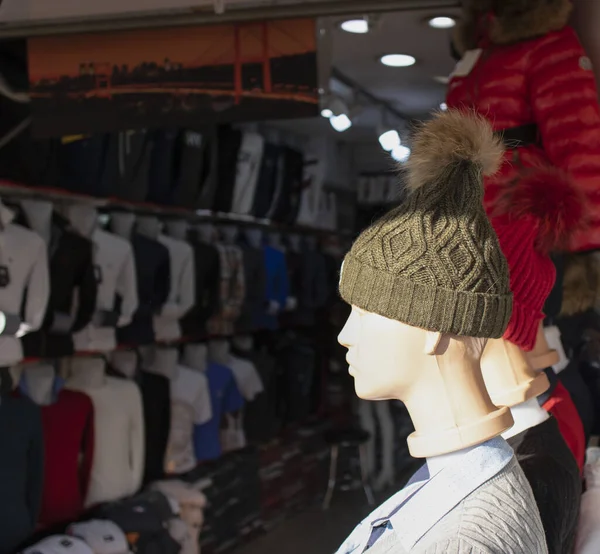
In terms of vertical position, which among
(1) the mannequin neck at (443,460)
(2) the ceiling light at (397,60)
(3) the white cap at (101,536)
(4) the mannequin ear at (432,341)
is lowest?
(3) the white cap at (101,536)

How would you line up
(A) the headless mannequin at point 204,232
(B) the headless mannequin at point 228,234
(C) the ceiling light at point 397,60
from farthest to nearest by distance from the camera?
1. (B) the headless mannequin at point 228,234
2. (A) the headless mannequin at point 204,232
3. (C) the ceiling light at point 397,60

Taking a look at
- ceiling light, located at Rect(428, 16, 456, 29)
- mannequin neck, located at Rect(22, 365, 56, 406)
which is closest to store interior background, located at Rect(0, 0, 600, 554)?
ceiling light, located at Rect(428, 16, 456, 29)

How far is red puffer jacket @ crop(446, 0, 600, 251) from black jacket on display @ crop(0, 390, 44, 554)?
2067 mm

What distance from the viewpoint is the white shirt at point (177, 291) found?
452cm

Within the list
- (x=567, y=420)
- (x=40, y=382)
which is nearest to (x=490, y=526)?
(x=567, y=420)

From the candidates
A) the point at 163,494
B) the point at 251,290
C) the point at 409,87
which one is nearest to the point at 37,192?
the point at 163,494

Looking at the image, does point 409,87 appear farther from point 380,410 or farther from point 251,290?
point 380,410

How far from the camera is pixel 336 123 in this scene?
15.3 ft

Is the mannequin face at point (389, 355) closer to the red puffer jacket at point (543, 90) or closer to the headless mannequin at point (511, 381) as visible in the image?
the headless mannequin at point (511, 381)

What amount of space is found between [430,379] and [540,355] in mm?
716

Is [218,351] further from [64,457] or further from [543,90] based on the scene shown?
[543,90]

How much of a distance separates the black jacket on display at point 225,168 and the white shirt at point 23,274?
194cm

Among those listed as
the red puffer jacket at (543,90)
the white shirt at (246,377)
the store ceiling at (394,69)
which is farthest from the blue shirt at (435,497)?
the white shirt at (246,377)

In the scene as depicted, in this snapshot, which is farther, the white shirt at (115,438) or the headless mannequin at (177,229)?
the headless mannequin at (177,229)
